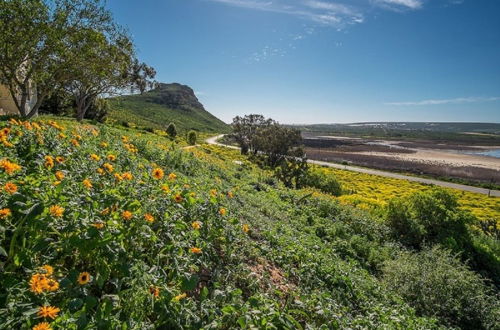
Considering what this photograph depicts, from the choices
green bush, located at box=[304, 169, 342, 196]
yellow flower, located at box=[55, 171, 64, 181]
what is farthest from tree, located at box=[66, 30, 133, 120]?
green bush, located at box=[304, 169, 342, 196]

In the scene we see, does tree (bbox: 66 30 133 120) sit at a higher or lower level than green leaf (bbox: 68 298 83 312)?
higher

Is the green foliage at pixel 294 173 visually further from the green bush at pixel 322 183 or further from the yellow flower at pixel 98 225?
the yellow flower at pixel 98 225

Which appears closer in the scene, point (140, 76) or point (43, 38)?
point (43, 38)

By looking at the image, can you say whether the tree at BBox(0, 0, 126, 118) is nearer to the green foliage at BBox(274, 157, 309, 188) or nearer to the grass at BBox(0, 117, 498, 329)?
the grass at BBox(0, 117, 498, 329)

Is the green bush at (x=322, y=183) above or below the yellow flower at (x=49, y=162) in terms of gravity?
below

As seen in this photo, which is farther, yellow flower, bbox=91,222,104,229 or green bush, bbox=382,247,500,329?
green bush, bbox=382,247,500,329

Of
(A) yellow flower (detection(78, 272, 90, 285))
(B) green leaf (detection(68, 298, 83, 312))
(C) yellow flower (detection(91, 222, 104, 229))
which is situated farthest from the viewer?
(C) yellow flower (detection(91, 222, 104, 229))

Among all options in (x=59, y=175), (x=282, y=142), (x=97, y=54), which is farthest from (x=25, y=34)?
(x=282, y=142)

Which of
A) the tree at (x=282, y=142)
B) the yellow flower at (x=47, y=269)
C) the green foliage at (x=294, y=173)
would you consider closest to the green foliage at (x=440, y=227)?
the yellow flower at (x=47, y=269)

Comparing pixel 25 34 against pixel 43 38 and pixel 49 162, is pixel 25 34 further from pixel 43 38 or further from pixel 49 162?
pixel 49 162

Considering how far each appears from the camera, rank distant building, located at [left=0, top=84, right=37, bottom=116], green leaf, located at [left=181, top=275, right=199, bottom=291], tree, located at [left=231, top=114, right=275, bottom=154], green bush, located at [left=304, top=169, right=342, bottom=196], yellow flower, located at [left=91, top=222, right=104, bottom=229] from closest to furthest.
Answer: yellow flower, located at [left=91, top=222, right=104, bottom=229], green leaf, located at [left=181, top=275, right=199, bottom=291], distant building, located at [left=0, top=84, right=37, bottom=116], green bush, located at [left=304, top=169, right=342, bottom=196], tree, located at [left=231, top=114, right=275, bottom=154]

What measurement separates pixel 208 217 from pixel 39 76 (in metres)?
18.7

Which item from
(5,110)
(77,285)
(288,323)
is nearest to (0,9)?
(5,110)

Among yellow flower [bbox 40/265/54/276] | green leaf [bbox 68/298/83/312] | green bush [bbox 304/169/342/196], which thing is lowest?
green bush [bbox 304/169/342/196]
